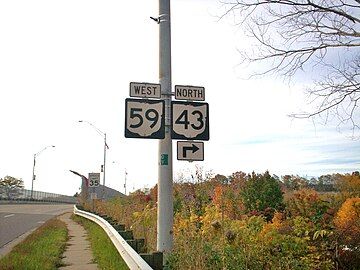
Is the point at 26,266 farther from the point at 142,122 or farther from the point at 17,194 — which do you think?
the point at 17,194

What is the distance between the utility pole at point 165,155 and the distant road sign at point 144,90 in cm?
18

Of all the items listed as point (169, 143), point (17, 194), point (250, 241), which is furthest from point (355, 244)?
point (17, 194)

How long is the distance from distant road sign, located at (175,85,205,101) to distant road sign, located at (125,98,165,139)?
1.31ft

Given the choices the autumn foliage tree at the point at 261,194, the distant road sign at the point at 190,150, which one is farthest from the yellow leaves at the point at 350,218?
the autumn foliage tree at the point at 261,194

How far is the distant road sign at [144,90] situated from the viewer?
26.2 ft

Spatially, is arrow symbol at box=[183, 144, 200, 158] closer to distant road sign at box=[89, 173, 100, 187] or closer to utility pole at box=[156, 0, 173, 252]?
utility pole at box=[156, 0, 173, 252]

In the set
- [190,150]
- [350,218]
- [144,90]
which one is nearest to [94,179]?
[350,218]

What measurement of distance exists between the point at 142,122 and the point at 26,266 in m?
4.23

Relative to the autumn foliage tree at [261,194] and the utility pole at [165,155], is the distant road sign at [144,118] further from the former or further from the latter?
the autumn foliage tree at [261,194]

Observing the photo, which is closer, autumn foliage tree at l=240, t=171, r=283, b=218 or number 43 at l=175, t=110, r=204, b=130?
number 43 at l=175, t=110, r=204, b=130

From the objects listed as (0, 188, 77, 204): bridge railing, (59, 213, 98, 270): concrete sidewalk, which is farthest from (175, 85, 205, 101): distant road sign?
(0, 188, 77, 204): bridge railing

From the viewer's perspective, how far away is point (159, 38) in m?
8.57

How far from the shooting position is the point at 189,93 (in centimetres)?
823

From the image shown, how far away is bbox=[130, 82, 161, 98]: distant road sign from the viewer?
797cm
